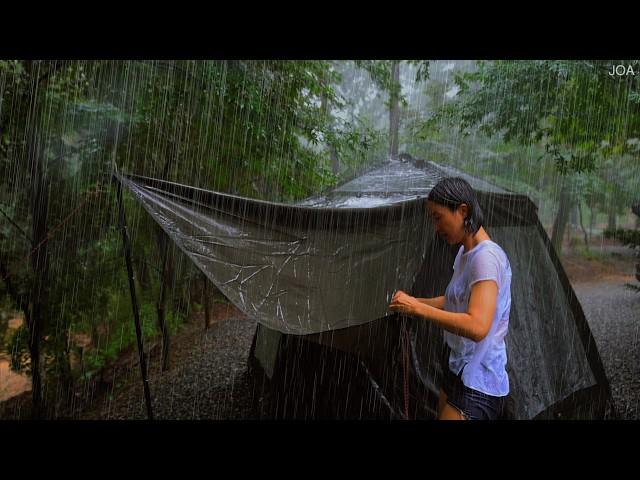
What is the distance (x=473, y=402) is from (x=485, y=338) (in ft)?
0.77

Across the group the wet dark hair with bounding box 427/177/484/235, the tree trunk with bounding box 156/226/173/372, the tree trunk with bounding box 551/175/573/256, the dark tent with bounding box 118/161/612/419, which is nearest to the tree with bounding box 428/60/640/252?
the dark tent with bounding box 118/161/612/419

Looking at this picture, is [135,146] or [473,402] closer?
[473,402]

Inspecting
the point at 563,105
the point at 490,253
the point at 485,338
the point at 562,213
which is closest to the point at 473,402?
the point at 485,338

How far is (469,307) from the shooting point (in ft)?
4.14

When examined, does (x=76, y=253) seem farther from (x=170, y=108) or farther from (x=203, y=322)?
(x=203, y=322)

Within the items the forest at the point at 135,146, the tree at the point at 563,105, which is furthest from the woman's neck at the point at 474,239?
the tree at the point at 563,105

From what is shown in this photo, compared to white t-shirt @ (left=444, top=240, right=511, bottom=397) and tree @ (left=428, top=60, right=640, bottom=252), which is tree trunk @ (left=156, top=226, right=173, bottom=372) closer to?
white t-shirt @ (left=444, top=240, right=511, bottom=397)

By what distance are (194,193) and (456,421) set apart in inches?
67.1

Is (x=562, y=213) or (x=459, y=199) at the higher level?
(x=562, y=213)

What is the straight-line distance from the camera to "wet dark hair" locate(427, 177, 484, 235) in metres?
1.36

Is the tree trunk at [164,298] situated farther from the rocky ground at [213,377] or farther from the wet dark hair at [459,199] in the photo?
the wet dark hair at [459,199]

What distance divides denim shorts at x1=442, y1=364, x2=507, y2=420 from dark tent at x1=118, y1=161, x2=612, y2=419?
336 mm

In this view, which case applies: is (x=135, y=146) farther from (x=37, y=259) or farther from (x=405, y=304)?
(x=405, y=304)

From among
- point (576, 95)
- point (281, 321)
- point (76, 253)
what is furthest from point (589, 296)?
point (76, 253)
